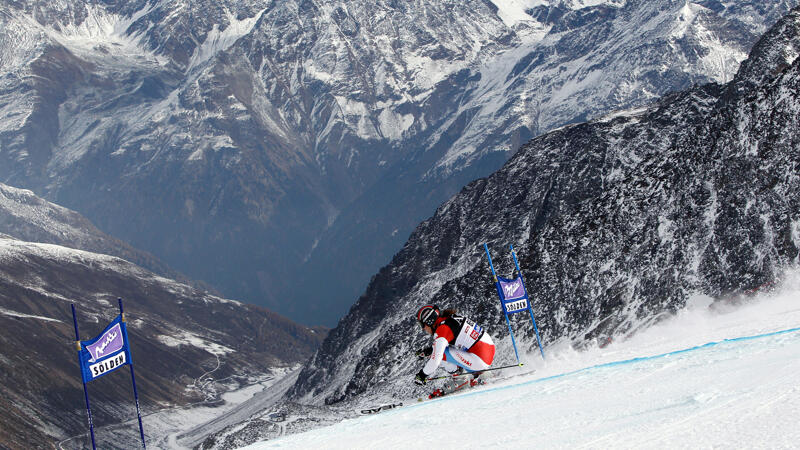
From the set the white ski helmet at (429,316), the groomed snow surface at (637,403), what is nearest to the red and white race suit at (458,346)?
the white ski helmet at (429,316)

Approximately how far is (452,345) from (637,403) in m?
9.16

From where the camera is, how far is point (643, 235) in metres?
63.5

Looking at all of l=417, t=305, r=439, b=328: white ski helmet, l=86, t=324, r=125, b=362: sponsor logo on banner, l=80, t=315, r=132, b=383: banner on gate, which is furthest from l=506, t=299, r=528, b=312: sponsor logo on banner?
l=86, t=324, r=125, b=362: sponsor logo on banner

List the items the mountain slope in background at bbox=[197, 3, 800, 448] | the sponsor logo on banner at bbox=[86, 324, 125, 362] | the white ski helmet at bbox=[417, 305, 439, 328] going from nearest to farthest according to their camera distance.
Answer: the white ski helmet at bbox=[417, 305, 439, 328] < the sponsor logo on banner at bbox=[86, 324, 125, 362] < the mountain slope in background at bbox=[197, 3, 800, 448]

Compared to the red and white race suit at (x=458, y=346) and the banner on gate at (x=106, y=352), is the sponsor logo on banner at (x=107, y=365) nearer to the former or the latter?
the banner on gate at (x=106, y=352)

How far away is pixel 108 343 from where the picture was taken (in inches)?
1421

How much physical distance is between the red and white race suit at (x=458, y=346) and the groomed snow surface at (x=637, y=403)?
1.11 m

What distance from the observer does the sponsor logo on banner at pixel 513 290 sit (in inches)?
1649

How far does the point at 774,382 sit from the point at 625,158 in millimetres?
131975

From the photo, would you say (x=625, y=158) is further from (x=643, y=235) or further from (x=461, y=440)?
(x=461, y=440)

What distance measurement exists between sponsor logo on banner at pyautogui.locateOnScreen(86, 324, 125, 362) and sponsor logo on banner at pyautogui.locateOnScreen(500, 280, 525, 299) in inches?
736

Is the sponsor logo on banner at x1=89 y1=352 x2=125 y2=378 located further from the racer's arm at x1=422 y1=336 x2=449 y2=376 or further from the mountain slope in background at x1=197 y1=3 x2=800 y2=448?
the racer's arm at x1=422 y1=336 x2=449 y2=376

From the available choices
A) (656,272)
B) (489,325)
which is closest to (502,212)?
(489,325)

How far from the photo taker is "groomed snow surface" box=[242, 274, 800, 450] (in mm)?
15000
